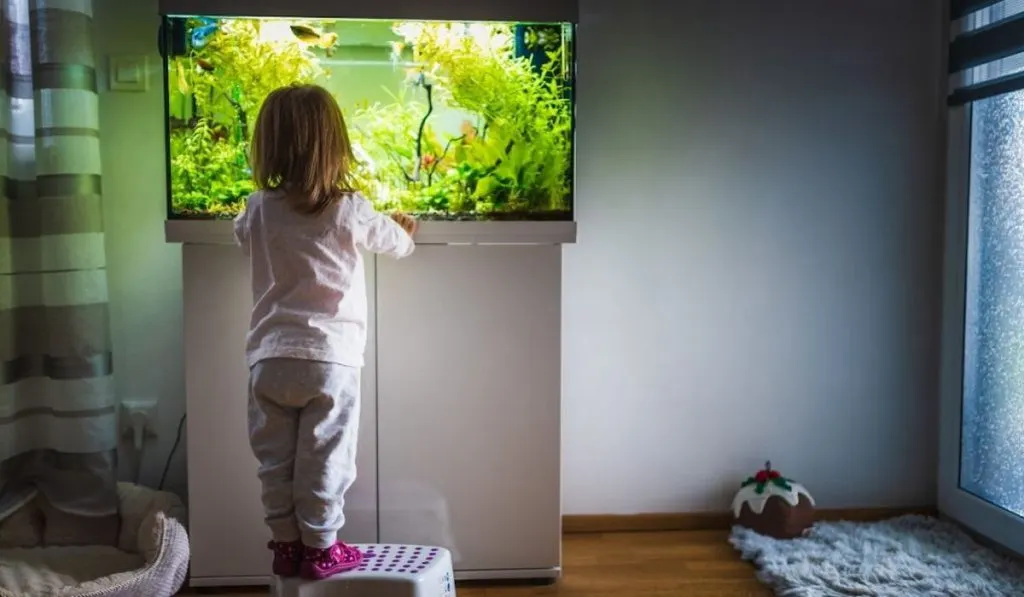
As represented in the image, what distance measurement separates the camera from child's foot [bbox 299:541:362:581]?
2.16 m

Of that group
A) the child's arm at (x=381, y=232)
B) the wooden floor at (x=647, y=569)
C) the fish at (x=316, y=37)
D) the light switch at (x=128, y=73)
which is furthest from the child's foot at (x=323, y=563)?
the light switch at (x=128, y=73)

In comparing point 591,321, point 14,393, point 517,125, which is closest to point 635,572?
point 591,321

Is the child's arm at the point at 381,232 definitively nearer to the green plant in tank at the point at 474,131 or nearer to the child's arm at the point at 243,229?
the green plant in tank at the point at 474,131

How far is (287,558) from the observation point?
2.19m

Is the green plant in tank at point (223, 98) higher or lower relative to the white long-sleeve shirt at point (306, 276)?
higher

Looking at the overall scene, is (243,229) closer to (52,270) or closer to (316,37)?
(316,37)

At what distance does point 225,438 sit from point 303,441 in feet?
1.35

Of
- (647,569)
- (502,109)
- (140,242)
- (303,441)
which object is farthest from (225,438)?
(647,569)

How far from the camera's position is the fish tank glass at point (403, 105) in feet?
7.86

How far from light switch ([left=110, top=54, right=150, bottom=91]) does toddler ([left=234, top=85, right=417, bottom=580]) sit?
32.3 inches

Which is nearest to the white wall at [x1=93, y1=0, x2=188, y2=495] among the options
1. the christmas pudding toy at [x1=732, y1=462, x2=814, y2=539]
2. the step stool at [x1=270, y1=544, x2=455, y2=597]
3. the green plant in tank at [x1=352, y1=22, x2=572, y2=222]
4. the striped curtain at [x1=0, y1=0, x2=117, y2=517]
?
the striped curtain at [x1=0, y1=0, x2=117, y2=517]

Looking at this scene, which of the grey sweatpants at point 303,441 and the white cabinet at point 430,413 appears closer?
the grey sweatpants at point 303,441

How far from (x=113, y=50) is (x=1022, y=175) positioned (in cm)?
261

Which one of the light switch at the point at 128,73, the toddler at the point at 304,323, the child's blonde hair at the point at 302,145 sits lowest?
the toddler at the point at 304,323
